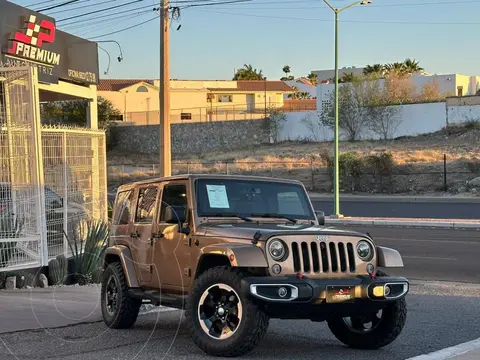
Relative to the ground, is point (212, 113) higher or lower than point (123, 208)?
higher

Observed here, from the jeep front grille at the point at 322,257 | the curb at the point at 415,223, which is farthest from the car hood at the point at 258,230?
the curb at the point at 415,223

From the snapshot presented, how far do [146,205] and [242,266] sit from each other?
2.45 meters

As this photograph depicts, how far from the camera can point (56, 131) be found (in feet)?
45.9

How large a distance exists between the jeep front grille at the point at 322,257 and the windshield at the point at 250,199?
1.22 meters

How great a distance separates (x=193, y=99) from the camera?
8712 cm

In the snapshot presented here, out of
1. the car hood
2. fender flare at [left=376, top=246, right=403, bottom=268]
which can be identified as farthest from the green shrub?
fender flare at [left=376, top=246, right=403, bottom=268]

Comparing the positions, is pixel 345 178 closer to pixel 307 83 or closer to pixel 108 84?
pixel 108 84

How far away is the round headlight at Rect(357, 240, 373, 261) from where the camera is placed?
751 centimetres

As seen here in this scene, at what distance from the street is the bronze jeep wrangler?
2463cm

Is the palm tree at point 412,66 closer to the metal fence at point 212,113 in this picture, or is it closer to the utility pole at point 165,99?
the metal fence at point 212,113

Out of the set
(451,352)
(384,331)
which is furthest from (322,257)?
(451,352)

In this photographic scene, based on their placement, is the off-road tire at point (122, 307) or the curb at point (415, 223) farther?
the curb at point (415, 223)

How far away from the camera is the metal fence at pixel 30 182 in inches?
492

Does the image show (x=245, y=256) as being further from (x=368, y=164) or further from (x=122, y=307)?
(x=368, y=164)
